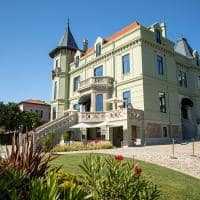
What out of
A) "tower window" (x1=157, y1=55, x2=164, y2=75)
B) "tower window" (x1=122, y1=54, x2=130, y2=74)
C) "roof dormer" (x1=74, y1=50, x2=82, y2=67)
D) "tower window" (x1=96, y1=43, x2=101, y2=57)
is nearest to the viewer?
"tower window" (x1=122, y1=54, x2=130, y2=74)

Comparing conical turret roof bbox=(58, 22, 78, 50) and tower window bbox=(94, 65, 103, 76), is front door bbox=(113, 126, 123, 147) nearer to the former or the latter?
tower window bbox=(94, 65, 103, 76)

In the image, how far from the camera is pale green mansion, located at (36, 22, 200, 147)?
86.6ft

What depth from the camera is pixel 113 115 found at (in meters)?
26.3

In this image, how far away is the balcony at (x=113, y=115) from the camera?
968 inches

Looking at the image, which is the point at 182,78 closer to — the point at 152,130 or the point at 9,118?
the point at 152,130

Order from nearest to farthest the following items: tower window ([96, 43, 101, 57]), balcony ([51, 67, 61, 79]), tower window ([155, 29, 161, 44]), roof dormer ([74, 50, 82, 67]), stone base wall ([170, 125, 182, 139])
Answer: stone base wall ([170, 125, 182, 139]) → tower window ([155, 29, 161, 44]) → tower window ([96, 43, 101, 57]) → roof dormer ([74, 50, 82, 67]) → balcony ([51, 67, 61, 79])

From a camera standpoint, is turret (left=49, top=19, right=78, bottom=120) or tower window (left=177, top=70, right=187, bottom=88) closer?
tower window (left=177, top=70, right=187, bottom=88)

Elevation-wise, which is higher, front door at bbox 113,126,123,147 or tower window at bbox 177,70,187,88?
tower window at bbox 177,70,187,88

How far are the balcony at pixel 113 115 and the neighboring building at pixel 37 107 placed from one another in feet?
106

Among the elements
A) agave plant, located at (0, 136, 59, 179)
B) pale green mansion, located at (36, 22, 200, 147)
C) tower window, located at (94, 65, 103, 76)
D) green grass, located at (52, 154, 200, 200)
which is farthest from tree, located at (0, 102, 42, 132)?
agave plant, located at (0, 136, 59, 179)

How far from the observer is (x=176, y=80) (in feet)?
105

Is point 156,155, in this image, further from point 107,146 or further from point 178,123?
point 178,123

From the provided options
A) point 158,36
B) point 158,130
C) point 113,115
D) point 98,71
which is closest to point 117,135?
point 113,115

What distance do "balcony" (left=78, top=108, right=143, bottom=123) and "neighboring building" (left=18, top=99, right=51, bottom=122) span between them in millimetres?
32161
